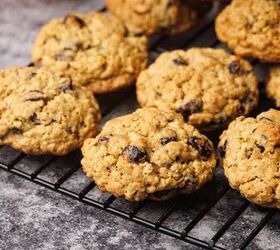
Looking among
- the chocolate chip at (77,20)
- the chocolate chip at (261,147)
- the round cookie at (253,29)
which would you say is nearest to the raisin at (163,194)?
the chocolate chip at (261,147)

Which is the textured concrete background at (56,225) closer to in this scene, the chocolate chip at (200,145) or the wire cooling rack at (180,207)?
the wire cooling rack at (180,207)

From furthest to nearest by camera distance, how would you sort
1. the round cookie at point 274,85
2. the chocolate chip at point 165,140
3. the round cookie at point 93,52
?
1. the round cookie at point 93,52
2. the round cookie at point 274,85
3. the chocolate chip at point 165,140

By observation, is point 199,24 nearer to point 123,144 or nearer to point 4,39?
point 4,39

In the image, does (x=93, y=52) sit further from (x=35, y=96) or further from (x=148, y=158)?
(x=148, y=158)

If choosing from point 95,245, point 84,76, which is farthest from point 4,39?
point 95,245

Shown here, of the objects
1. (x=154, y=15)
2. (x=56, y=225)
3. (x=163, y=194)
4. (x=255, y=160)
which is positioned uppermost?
(x=154, y=15)

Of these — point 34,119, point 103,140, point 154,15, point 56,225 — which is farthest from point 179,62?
point 56,225
